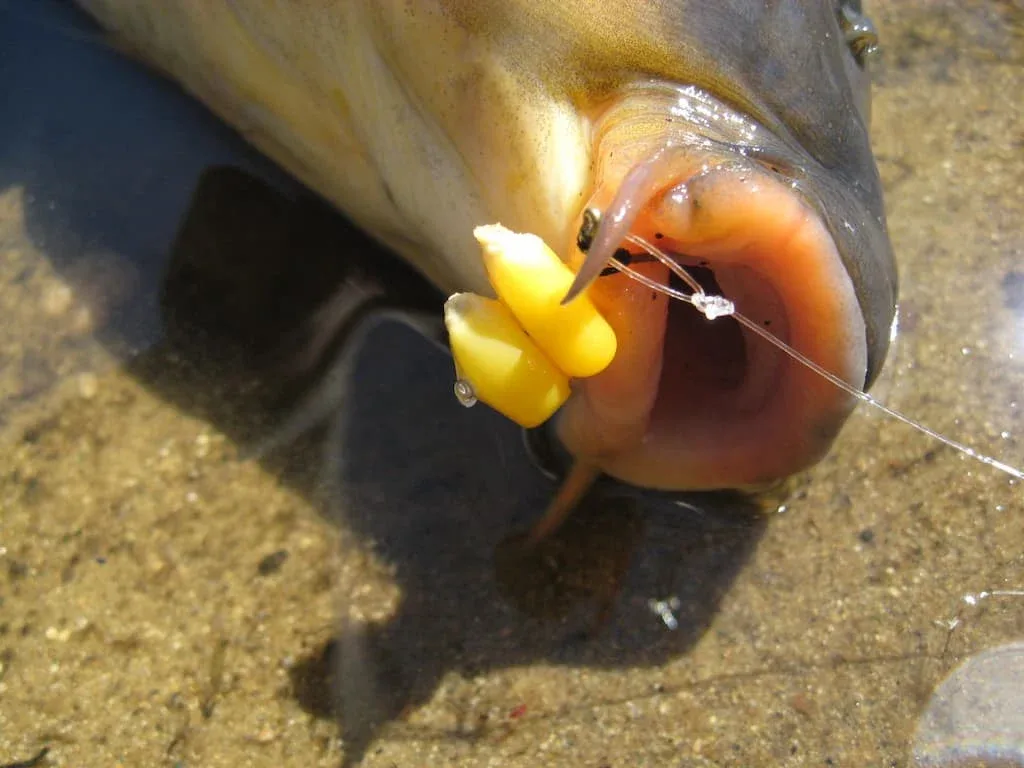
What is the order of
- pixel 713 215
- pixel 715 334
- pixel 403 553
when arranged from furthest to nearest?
pixel 403 553 → pixel 715 334 → pixel 713 215

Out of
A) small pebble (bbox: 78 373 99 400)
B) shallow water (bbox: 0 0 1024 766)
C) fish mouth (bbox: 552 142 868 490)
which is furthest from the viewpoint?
small pebble (bbox: 78 373 99 400)

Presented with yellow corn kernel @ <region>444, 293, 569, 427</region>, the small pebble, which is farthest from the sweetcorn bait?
the small pebble

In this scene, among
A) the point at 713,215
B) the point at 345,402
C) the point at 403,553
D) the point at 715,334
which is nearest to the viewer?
the point at 713,215

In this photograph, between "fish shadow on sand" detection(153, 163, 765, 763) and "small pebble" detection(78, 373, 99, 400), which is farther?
"small pebble" detection(78, 373, 99, 400)

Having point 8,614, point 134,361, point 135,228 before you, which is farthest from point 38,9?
point 8,614

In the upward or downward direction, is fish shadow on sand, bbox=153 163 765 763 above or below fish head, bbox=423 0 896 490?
below

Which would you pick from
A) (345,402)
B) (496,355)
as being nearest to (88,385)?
(345,402)

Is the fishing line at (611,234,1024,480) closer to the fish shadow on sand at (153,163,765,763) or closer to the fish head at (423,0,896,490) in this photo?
the fish head at (423,0,896,490)

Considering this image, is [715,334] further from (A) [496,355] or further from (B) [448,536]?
(B) [448,536]
